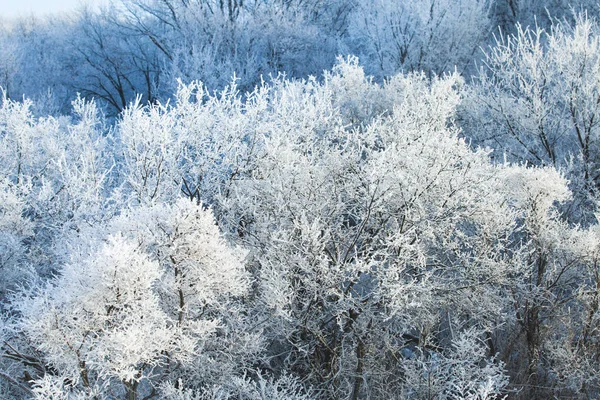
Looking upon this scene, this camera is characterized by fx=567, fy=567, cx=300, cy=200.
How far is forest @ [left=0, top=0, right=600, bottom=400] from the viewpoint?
8.89 m

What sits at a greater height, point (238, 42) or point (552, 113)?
point (552, 113)

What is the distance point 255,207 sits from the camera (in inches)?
427

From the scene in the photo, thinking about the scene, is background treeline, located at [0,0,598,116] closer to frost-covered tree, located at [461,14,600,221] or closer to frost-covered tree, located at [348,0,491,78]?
frost-covered tree, located at [348,0,491,78]

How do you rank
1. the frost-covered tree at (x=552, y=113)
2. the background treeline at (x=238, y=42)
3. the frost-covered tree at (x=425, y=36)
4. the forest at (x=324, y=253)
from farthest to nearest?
the background treeline at (x=238, y=42), the frost-covered tree at (x=425, y=36), the frost-covered tree at (x=552, y=113), the forest at (x=324, y=253)

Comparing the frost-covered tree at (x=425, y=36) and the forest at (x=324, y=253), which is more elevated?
the frost-covered tree at (x=425, y=36)

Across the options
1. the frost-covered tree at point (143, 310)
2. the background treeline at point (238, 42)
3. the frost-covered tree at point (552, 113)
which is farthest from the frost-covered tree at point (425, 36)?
the frost-covered tree at point (143, 310)

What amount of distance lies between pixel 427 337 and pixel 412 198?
241cm

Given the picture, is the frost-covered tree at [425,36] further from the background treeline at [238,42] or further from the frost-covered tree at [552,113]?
the frost-covered tree at [552,113]

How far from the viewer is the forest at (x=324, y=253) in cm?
889

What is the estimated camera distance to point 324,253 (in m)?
9.73

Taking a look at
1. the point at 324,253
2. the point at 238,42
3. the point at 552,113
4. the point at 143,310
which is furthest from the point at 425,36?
the point at 143,310

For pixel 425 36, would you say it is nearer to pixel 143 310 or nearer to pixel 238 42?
pixel 238 42

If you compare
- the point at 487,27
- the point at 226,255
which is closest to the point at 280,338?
the point at 226,255

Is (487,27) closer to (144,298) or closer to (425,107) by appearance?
(425,107)
